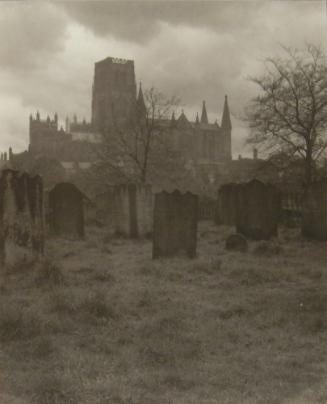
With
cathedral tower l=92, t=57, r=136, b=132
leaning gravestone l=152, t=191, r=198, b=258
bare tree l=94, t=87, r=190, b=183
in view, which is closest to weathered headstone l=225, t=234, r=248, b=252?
leaning gravestone l=152, t=191, r=198, b=258

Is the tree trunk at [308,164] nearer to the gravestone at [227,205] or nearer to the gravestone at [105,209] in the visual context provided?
the gravestone at [227,205]

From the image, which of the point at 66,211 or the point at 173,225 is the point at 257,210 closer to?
the point at 173,225

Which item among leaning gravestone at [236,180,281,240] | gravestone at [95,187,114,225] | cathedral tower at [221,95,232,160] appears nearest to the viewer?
leaning gravestone at [236,180,281,240]

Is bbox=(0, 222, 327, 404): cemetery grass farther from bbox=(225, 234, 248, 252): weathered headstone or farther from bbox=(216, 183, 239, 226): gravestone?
bbox=(216, 183, 239, 226): gravestone

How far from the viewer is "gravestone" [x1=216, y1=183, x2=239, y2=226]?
20.2 m

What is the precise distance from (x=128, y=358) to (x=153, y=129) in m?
25.9

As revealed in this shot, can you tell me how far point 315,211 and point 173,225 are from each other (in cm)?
512

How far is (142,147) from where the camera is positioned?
32.2 metres

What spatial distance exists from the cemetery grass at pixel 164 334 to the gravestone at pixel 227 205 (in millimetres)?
10616


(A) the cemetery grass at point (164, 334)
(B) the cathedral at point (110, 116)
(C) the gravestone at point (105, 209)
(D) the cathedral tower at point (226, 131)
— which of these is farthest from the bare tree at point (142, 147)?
(D) the cathedral tower at point (226, 131)

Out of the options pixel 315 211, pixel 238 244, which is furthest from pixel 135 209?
pixel 315 211

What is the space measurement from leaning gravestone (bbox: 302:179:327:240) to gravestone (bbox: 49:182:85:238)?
21.1 feet

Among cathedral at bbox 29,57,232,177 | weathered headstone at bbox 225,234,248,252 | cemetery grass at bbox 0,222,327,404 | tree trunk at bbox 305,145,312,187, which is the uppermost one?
cathedral at bbox 29,57,232,177

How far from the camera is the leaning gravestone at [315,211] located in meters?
13.9
